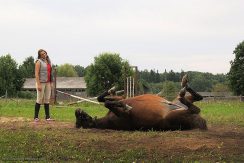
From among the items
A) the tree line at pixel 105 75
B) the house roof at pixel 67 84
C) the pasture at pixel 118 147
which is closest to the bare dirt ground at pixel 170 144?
the pasture at pixel 118 147

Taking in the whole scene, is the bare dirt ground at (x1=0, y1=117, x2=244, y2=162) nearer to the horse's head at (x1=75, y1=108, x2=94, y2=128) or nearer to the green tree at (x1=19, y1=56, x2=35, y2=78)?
the horse's head at (x1=75, y1=108, x2=94, y2=128)

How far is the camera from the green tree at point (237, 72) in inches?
2346

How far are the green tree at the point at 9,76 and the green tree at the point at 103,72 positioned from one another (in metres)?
13.6

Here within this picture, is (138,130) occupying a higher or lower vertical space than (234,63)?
lower

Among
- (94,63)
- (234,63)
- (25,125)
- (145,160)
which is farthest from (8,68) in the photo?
(145,160)

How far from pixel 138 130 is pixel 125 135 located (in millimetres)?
1031

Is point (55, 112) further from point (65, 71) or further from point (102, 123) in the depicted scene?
point (65, 71)

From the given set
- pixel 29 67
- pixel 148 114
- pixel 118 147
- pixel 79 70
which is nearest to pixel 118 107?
pixel 148 114

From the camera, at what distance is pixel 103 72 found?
69375mm

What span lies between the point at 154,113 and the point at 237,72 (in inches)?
2134

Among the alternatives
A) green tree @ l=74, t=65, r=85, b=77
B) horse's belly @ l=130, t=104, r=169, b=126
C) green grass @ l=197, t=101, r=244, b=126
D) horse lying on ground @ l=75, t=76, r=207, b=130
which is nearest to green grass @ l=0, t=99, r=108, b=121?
green grass @ l=197, t=101, r=244, b=126

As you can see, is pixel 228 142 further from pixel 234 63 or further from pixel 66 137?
pixel 234 63

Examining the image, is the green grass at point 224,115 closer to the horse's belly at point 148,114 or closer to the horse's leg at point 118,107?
the horse's belly at point 148,114

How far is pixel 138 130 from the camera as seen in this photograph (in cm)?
916
